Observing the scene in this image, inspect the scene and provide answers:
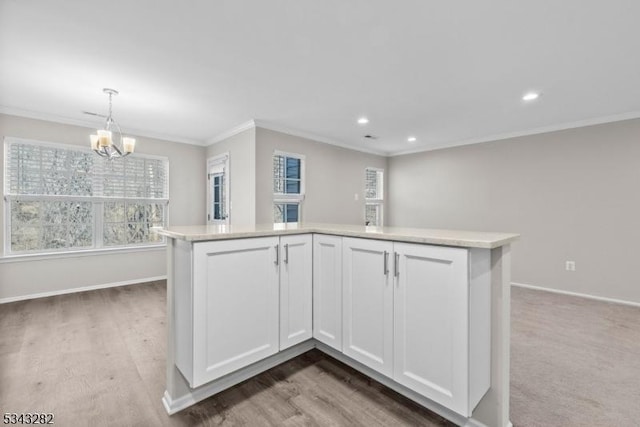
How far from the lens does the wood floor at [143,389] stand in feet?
5.22

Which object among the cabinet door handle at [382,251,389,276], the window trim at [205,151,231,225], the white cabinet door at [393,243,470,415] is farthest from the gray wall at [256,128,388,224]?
the white cabinet door at [393,243,470,415]

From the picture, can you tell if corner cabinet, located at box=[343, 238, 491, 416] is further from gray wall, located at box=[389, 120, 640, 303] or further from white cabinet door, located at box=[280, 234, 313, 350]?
gray wall, located at box=[389, 120, 640, 303]

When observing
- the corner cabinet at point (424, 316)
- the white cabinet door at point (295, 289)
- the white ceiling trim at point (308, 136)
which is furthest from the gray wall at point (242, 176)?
the corner cabinet at point (424, 316)

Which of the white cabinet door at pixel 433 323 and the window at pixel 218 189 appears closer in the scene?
the white cabinet door at pixel 433 323

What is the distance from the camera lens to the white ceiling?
→ 6.03ft

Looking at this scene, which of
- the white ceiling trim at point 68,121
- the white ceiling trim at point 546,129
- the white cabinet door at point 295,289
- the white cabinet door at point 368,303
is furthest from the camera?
the white ceiling trim at point 546,129

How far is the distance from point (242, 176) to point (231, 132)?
0.77 m

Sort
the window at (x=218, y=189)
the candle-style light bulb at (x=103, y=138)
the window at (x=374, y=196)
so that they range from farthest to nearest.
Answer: the window at (x=374, y=196) < the window at (x=218, y=189) < the candle-style light bulb at (x=103, y=138)

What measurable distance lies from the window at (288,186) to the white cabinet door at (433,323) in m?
3.20

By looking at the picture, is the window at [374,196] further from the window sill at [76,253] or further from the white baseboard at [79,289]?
the white baseboard at [79,289]

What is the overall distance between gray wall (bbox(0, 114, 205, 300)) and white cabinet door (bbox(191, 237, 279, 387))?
12.0ft

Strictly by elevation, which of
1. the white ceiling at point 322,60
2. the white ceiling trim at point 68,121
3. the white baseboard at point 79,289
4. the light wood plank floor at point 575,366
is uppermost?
the white ceiling at point 322,60

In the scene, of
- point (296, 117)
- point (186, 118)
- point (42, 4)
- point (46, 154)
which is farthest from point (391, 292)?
point (46, 154)

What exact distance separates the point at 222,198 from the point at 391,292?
401 centimetres
